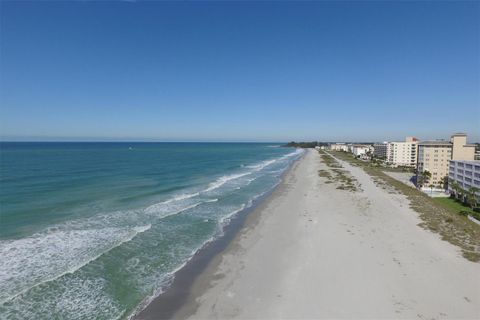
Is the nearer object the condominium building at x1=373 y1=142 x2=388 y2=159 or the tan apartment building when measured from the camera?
A: the tan apartment building

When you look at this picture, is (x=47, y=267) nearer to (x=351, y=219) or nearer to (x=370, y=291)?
(x=370, y=291)

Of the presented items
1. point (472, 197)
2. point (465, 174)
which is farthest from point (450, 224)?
point (465, 174)

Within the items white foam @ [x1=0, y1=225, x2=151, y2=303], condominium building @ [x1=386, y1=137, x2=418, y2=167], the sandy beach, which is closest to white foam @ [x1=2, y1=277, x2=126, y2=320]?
white foam @ [x1=0, y1=225, x2=151, y2=303]

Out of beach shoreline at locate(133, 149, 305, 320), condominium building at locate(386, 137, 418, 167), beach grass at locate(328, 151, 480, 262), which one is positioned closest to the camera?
beach shoreline at locate(133, 149, 305, 320)

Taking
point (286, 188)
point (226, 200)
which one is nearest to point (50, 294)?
point (226, 200)

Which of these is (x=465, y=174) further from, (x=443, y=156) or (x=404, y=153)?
(x=404, y=153)

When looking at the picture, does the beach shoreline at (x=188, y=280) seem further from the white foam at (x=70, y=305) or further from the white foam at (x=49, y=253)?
the white foam at (x=49, y=253)

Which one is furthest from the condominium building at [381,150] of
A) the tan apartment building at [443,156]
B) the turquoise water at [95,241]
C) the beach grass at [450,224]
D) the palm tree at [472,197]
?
the turquoise water at [95,241]

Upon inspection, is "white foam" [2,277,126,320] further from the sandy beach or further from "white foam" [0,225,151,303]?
the sandy beach
